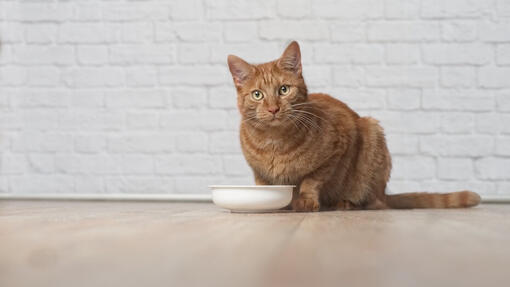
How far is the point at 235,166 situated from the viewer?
2.56 meters

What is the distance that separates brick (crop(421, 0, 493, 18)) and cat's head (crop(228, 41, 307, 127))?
102 cm

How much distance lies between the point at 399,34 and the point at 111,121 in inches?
52.2

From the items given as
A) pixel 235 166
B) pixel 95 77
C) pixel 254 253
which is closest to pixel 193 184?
pixel 235 166

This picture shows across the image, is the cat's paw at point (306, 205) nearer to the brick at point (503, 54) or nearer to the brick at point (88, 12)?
the brick at point (503, 54)

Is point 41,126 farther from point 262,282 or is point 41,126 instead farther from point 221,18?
point 262,282

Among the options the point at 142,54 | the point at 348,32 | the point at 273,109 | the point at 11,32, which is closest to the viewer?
the point at 273,109

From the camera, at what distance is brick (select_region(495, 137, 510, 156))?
2.48m

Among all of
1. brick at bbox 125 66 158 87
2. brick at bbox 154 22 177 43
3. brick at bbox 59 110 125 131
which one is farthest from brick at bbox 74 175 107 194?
brick at bbox 154 22 177 43

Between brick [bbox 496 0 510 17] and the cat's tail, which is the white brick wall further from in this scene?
the cat's tail

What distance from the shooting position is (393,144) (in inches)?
99.0

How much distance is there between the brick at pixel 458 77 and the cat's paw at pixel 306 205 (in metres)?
1.08

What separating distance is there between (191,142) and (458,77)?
1.17 meters

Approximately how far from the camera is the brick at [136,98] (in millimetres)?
2650

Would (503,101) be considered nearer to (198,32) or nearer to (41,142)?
(198,32)
